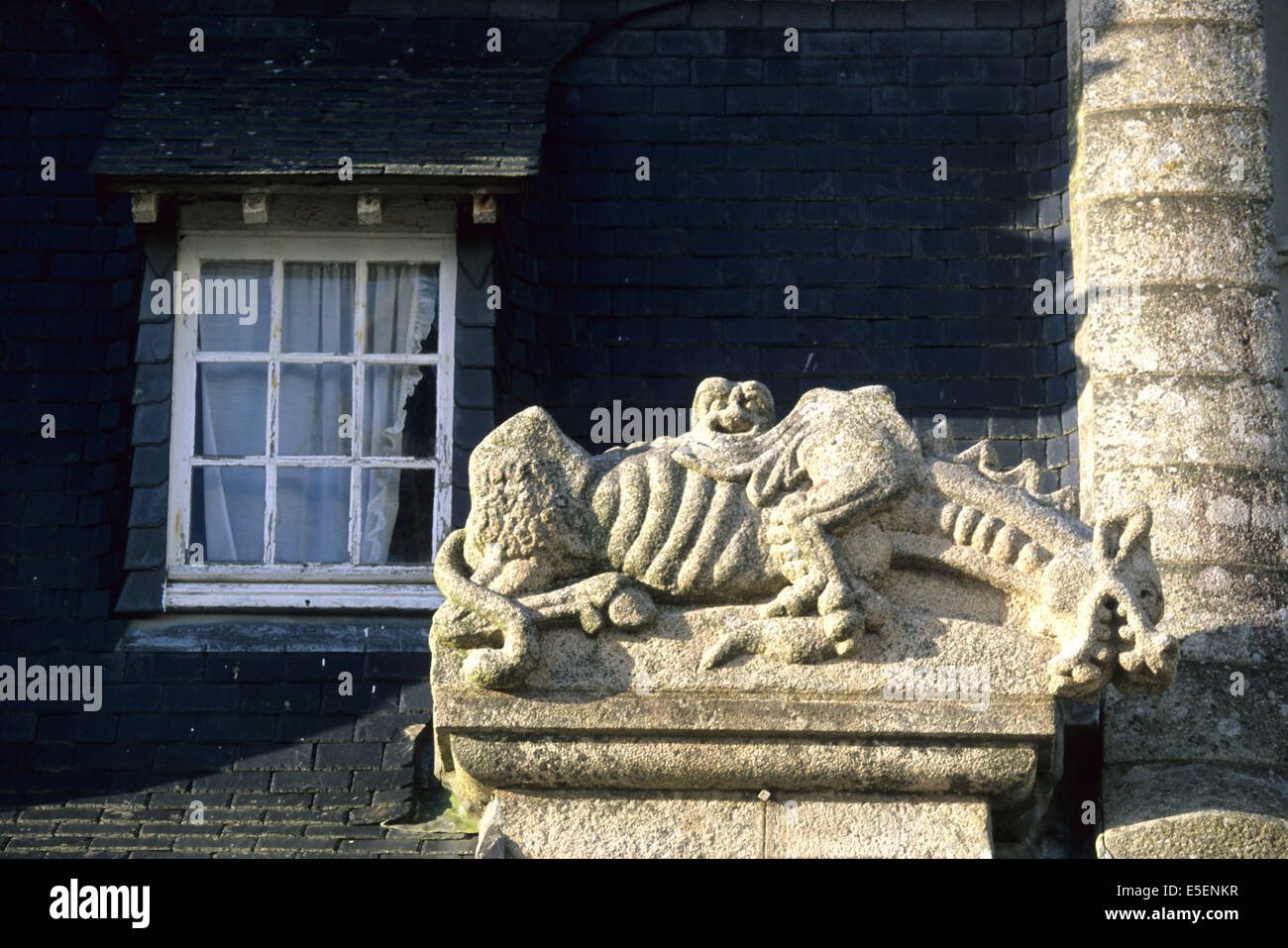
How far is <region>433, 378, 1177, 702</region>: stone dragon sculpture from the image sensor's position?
679cm

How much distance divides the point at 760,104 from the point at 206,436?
2.80 m

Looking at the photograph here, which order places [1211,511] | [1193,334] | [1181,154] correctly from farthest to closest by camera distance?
[1181,154]
[1193,334]
[1211,511]

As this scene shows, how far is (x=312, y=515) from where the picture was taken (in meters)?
8.98

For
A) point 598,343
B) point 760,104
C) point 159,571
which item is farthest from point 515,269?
point 159,571

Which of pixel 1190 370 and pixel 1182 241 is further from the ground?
pixel 1182 241

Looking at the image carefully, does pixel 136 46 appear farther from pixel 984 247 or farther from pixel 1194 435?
pixel 1194 435

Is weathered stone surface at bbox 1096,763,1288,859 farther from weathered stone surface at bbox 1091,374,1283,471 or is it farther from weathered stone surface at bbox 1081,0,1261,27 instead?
weathered stone surface at bbox 1081,0,1261,27

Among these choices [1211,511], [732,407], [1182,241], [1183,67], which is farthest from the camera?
[1183,67]

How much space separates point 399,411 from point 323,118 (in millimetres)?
1273

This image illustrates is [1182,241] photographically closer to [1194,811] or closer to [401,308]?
[1194,811]

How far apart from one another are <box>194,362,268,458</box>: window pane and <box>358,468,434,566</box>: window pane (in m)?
0.52

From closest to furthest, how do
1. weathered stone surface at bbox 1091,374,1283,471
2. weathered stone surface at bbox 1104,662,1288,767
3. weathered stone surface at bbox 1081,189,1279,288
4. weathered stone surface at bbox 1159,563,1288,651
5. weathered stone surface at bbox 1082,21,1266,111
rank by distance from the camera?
weathered stone surface at bbox 1104,662,1288,767 < weathered stone surface at bbox 1159,563,1288,651 < weathered stone surface at bbox 1091,374,1283,471 < weathered stone surface at bbox 1081,189,1279,288 < weathered stone surface at bbox 1082,21,1266,111

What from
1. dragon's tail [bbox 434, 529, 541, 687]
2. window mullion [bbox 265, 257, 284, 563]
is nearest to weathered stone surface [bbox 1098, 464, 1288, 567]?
dragon's tail [bbox 434, 529, 541, 687]

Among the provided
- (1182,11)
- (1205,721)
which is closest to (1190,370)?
(1205,721)
